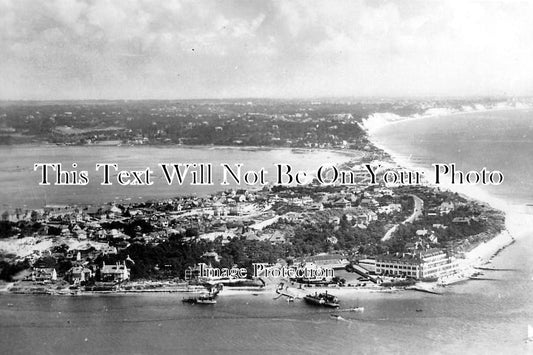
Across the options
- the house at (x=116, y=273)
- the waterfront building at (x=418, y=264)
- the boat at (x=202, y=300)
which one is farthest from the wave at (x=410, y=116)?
the house at (x=116, y=273)

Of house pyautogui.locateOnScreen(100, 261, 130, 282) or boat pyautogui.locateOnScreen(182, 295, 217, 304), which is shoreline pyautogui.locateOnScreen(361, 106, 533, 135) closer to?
boat pyautogui.locateOnScreen(182, 295, 217, 304)

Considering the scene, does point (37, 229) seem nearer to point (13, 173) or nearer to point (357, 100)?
point (13, 173)

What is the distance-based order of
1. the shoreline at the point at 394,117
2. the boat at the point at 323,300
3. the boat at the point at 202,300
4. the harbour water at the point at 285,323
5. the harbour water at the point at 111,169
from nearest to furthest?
the harbour water at the point at 285,323 < the boat at the point at 323,300 < the boat at the point at 202,300 < the harbour water at the point at 111,169 < the shoreline at the point at 394,117

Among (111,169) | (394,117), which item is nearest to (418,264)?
(111,169)

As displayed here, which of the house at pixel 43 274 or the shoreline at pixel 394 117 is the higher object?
the shoreline at pixel 394 117

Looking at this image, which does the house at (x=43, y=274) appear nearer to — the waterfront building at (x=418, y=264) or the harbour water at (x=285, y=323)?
the harbour water at (x=285, y=323)

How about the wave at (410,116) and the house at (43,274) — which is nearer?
the house at (43,274)
